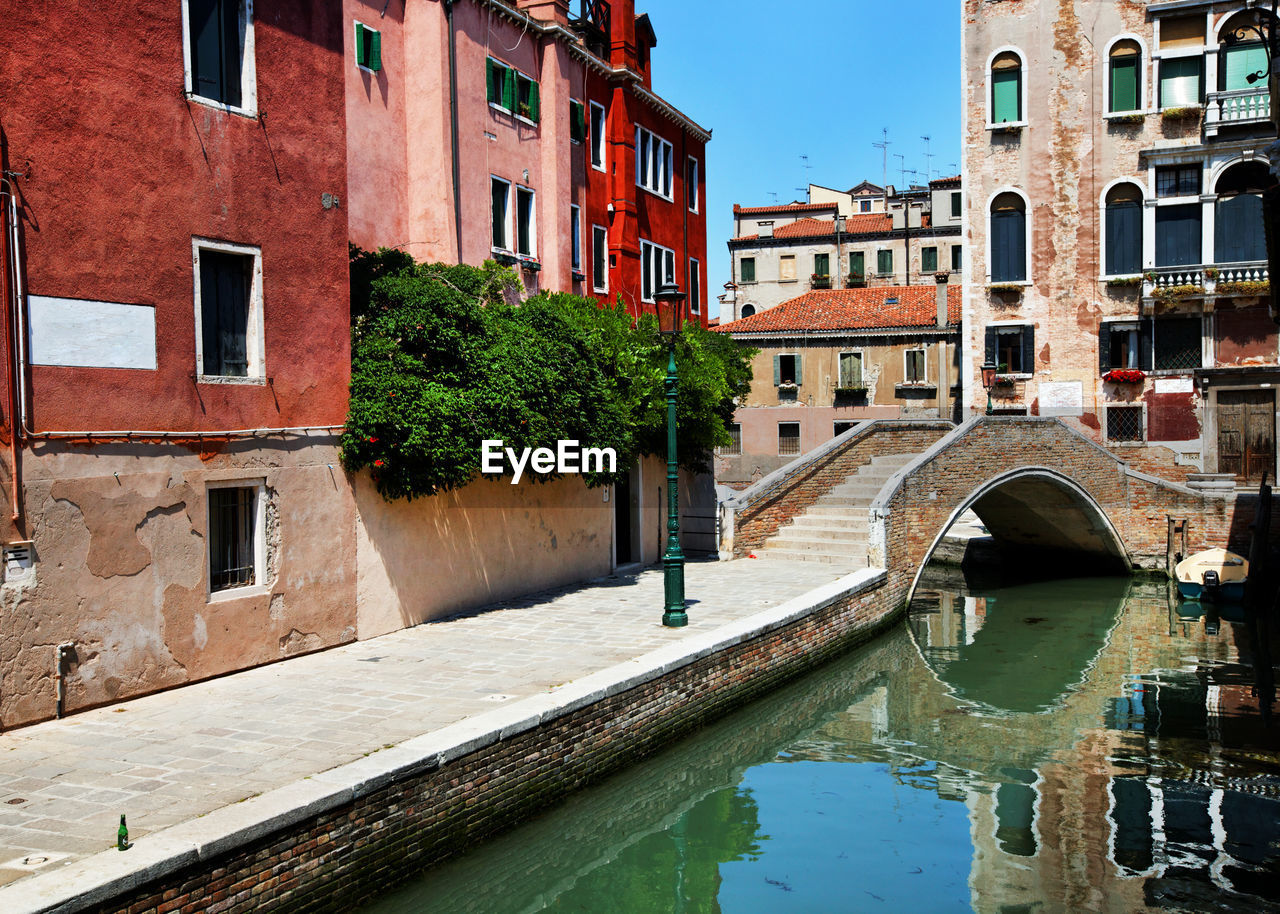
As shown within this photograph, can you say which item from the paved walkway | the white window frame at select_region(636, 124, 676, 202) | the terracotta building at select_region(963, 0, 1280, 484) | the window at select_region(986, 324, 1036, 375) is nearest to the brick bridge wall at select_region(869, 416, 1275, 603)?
the terracotta building at select_region(963, 0, 1280, 484)

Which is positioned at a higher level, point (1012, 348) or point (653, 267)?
point (653, 267)

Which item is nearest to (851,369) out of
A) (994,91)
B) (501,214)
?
(994,91)

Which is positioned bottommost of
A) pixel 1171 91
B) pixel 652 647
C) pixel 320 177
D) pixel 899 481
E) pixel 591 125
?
pixel 652 647

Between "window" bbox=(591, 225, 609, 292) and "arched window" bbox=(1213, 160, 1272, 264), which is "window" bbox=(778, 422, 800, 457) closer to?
"arched window" bbox=(1213, 160, 1272, 264)

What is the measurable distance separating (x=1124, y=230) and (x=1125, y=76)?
12.0ft

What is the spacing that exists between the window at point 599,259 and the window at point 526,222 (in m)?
2.01

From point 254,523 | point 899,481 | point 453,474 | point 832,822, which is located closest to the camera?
point 832,822

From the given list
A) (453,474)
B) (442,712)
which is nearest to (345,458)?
(453,474)

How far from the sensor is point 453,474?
1118 centimetres

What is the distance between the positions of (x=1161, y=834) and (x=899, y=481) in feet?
28.3

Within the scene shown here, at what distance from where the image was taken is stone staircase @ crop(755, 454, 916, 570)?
664 inches

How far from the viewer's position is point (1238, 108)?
23.7m

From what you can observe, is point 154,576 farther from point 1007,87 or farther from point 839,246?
point 839,246

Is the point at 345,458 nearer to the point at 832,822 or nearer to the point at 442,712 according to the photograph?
the point at 442,712
